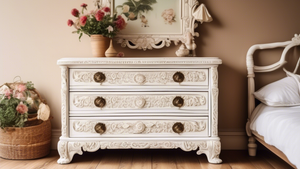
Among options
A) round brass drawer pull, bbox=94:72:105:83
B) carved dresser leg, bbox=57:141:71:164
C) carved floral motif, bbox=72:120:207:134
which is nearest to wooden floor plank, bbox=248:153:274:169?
carved floral motif, bbox=72:120:207:134

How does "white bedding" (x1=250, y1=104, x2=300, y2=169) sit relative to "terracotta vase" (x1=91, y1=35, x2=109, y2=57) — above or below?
below

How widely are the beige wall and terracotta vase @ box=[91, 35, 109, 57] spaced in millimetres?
228

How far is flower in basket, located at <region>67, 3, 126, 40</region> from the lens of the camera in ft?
7.75

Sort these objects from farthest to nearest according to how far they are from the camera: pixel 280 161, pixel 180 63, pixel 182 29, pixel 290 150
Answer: pixel 182 29 → pixel 280 161 → pixel 180 63 → pixel 290 150

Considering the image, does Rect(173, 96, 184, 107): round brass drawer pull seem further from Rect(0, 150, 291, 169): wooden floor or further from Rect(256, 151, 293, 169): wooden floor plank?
Rect(256, 151, 293, 169): wooden floor plank

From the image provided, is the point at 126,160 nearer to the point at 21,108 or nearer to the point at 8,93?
the point at 21,108

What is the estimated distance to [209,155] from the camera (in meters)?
2.22

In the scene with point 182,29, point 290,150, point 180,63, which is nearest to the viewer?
point 290,150

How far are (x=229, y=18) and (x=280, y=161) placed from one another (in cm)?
134

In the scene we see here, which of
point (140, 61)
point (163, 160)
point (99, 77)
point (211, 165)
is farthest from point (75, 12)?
point (211, 165)

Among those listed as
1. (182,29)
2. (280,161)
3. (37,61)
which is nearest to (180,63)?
(182,29)

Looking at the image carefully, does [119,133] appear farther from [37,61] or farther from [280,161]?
[280,161]

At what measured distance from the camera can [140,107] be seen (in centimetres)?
219

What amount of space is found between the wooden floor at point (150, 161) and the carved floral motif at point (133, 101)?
467 mm
